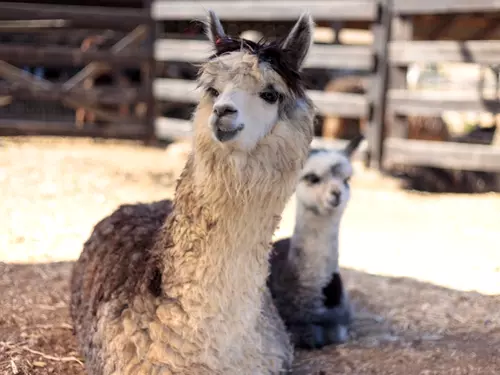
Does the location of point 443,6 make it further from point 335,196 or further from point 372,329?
point 372,329

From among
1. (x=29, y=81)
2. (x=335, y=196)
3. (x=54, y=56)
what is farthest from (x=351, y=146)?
(x=29, y=81)

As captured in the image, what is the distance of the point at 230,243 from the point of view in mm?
2668

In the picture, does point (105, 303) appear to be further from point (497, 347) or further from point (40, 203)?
point (40, 203)

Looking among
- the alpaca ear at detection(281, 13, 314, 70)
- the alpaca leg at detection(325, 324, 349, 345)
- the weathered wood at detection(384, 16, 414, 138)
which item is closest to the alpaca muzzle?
the alpaca ear at detection(281, 13, 314, 70)

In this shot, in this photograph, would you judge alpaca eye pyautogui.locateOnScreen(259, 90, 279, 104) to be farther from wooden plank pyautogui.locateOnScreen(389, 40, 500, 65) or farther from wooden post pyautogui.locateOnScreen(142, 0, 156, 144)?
wooden post pyautogui.locateOnScreen(142, 0, 156, 144)

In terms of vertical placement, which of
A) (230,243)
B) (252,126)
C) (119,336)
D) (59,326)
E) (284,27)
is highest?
(284,27)

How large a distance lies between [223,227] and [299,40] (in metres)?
0.81

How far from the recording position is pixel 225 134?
7.93 feet

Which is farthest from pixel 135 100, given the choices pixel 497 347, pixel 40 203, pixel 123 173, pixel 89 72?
pixel 497 347

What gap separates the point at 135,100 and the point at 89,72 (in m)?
0.83

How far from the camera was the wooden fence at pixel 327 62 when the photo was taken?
839 cm

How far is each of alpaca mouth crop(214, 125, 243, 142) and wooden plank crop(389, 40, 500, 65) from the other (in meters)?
6.36

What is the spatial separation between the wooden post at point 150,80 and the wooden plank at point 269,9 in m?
0.20

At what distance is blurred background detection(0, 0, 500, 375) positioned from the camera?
407 cm
